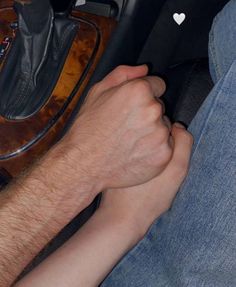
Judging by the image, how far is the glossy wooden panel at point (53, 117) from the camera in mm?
1021

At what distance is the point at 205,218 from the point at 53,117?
0.41 metres

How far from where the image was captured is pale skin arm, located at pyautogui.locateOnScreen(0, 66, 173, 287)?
31.5 inches

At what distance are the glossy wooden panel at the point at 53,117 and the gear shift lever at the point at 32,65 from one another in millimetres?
17

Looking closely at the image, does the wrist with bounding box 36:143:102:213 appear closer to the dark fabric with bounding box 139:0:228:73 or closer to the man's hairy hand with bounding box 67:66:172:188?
the man's hairy hand with bounding box 67:66:172:188

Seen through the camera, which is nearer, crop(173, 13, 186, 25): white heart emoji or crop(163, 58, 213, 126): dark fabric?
crop(163, 58, 213, 126): dark fabric

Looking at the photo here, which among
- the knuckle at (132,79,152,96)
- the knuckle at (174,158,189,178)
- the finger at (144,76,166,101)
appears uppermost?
the knuckle at (132,79,152,96)

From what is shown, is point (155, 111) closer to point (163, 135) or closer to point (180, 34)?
point (163, 135)

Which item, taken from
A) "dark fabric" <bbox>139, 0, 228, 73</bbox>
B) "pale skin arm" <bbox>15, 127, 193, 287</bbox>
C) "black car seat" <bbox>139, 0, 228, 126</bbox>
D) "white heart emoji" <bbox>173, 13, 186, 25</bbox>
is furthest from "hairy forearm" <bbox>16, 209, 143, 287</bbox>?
"white heart emoji" <bbox>173, 13, 186, 25</bbox>

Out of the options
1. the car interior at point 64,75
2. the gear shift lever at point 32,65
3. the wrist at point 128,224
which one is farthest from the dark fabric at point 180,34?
the wrist at point 128,224

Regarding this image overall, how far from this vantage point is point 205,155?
81cm

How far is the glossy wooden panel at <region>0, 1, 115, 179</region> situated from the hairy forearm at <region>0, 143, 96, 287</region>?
19cm

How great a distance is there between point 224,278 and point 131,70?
1.29ft

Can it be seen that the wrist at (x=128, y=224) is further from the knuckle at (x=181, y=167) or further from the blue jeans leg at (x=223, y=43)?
the blue jeans leg at (x=223, y=43)

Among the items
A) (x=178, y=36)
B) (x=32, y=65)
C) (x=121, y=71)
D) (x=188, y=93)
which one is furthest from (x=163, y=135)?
(x=178, y=36)
